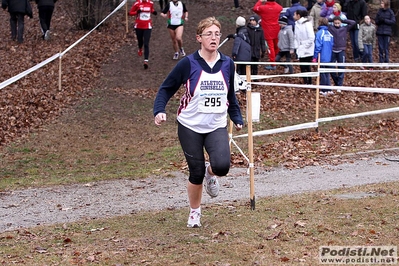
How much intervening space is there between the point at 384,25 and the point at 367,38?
0.65m

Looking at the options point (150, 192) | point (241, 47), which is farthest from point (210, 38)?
point (241, 47)

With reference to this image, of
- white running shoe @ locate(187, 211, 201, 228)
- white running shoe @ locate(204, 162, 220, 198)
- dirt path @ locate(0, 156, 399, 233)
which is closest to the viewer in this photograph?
white running shoe @ locate(187, 211, 201, 228)

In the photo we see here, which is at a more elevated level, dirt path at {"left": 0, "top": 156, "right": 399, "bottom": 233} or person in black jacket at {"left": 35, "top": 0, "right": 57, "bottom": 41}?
A: person in black jacket at {"left": 35, "top": 0, "right": 57, "bottom": 41}

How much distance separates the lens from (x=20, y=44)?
22484 millimetres

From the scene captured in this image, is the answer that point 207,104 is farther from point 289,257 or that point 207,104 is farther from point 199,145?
point 289,257

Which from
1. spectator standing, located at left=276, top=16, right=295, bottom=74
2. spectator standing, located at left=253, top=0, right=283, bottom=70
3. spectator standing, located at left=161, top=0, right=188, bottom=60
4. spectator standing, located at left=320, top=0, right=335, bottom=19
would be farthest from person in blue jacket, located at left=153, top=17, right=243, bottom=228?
spectator standing, located at left=320, top=0, right=335, bottom=19

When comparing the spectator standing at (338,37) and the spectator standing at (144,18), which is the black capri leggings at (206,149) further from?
the spectator standing at (144,18)

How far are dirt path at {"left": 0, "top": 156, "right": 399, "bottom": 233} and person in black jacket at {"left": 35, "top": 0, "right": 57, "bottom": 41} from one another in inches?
510

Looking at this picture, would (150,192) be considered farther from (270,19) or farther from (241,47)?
(270,19)

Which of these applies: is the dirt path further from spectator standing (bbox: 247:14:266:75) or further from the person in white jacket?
spectator standing (bbox: 247:14:266:75)

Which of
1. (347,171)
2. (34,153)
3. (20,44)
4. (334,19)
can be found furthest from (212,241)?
(20,44)

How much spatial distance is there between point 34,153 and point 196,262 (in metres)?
7.68

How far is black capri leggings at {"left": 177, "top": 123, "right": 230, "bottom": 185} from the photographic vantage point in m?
6.98

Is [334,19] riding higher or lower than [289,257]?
higher
